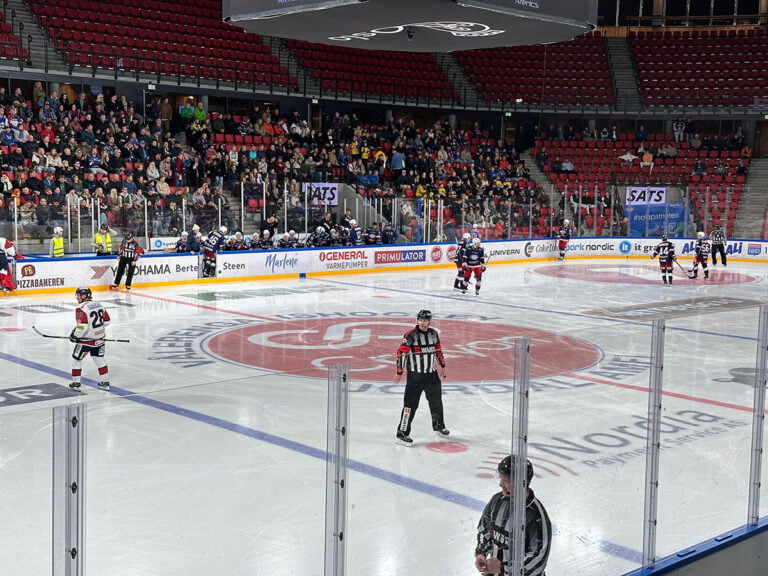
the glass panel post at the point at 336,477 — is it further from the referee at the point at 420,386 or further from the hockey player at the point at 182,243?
the hockey player at the point at 182,243

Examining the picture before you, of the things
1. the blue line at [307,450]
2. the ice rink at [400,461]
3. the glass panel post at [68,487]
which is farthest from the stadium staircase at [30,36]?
the glass panel post at [68,487]

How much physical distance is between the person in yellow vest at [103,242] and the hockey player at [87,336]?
10.5 metres

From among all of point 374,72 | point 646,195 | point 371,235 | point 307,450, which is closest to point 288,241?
point 371,235

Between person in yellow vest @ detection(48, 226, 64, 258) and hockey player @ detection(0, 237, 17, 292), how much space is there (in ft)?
3.72

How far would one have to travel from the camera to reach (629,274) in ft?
86.7

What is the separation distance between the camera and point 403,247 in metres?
27.2

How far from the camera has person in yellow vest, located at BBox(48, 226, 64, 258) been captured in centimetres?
2008

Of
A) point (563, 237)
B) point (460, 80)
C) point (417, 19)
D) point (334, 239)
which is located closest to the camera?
point (417, 19)

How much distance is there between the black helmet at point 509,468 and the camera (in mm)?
4117

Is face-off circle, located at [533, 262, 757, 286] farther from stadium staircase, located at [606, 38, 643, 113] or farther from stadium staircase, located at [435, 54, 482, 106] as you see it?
stadium staircase, located at [606, 38, 643, 113]

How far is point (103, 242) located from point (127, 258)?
3.41 feet

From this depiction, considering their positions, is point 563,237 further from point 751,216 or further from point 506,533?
point 506,533

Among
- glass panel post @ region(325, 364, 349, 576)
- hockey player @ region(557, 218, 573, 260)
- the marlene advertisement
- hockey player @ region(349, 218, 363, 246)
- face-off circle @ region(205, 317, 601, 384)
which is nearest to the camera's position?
glass panel post @ region(325, 364, 349, 576)

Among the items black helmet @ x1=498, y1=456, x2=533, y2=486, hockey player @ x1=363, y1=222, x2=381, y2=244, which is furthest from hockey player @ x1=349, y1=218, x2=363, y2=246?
black helmet @ x1=498, y1=456, x2=533, y2=486
